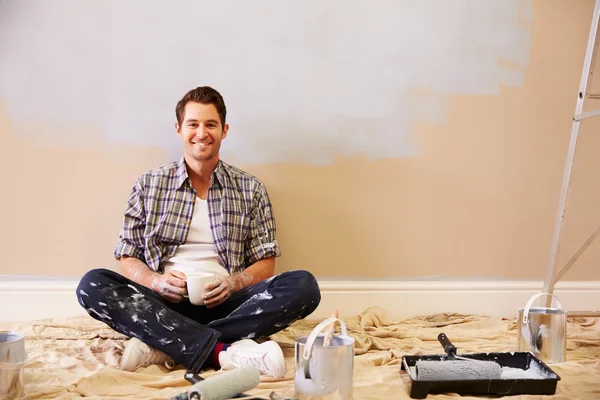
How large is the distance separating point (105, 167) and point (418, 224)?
1.18 m

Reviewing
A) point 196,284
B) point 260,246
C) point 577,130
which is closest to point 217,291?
point 196,284

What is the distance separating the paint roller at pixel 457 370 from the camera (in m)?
1.52

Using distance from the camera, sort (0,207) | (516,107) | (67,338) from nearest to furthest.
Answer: (67,338) → (0,207) → (516,107)

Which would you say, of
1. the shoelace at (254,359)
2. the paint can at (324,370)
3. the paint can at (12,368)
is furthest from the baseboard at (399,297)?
the paint can at (324,370)

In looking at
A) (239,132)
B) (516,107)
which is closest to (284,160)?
Result: (239,132)

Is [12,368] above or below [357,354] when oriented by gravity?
above

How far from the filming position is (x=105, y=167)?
230cm

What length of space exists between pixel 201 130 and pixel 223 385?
3.10 ft

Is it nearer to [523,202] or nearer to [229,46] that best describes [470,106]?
[523,202]

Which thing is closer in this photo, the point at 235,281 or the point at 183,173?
the point at 235,281

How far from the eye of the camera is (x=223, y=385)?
51.4 inches

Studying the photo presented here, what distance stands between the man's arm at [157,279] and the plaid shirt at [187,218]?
38 millimetres

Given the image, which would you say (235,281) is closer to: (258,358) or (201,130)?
(258,358)

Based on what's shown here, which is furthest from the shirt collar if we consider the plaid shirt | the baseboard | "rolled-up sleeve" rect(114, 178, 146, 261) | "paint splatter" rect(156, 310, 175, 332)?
the baseboard
